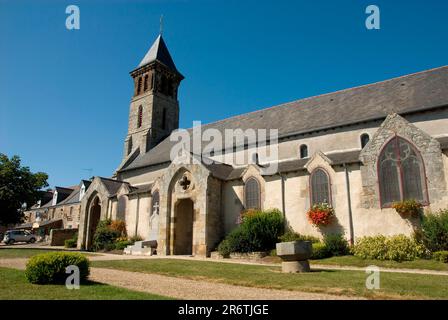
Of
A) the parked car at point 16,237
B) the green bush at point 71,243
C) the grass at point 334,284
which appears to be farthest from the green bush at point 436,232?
the parked car at point 16,237

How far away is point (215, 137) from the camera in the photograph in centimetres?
3011

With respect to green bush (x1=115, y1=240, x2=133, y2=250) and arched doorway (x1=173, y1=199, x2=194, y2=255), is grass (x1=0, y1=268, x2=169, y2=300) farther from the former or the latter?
green bush (x1=115, y1=240, x2=133, y2=250)

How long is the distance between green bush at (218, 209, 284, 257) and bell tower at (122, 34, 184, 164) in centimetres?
1925

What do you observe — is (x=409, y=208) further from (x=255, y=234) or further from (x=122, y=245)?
(x=122, y=245)

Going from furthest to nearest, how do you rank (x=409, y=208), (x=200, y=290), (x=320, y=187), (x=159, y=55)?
(x=159, y=55)
(x=320, y=187)
(x=409, y=208)
(x=200, y=290)

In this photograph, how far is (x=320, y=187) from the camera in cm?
1961

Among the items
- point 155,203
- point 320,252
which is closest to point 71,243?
point 155,203

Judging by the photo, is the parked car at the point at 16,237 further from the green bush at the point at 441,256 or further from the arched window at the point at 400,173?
the green bush at the point at 441,256

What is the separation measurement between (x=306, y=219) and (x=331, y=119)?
7.78m

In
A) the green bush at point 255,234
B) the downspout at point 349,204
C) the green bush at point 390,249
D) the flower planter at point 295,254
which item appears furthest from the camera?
the green bush at point 255,234

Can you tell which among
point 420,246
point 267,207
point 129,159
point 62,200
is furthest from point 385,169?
point 62,200

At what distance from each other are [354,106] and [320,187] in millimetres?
7604

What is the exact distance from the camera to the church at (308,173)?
17.4 m

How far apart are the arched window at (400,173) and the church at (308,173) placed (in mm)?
49
